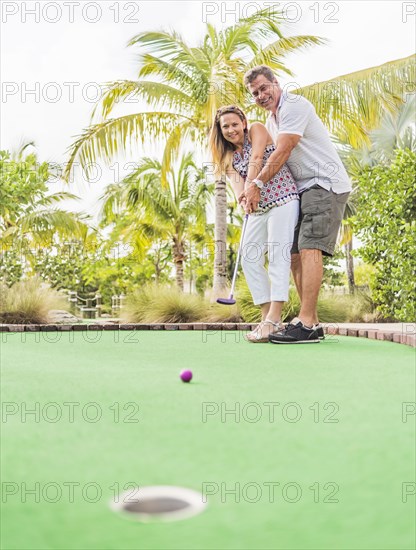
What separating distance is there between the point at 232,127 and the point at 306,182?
68 centimetres

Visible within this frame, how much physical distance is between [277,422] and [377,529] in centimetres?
83

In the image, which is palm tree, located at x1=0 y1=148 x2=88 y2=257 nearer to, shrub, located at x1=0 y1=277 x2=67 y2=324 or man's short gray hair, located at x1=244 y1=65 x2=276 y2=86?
shrub, located at x1=0 y1=277 x2=67 y2=324

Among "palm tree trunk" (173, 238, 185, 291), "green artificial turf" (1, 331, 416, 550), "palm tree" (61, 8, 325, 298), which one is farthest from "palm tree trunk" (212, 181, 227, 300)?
"palm tree trunk" (173, 238, 185, 291)

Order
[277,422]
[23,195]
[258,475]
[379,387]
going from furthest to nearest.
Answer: [23,195] → [379,387] → [277,422] → [258,475]

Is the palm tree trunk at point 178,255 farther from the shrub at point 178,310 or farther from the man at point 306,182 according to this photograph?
the man at point 306,182

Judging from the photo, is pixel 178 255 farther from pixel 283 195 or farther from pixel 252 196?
pixel 252 196

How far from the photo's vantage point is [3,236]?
22359mm

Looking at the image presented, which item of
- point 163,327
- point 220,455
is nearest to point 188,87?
point 163,327

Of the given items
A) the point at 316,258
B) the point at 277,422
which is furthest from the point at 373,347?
the point at 277,422

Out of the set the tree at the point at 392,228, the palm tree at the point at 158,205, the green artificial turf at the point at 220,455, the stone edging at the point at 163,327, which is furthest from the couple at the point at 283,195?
the palm tree at the point at 158,205

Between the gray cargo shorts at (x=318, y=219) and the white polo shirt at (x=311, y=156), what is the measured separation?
0.07 meters

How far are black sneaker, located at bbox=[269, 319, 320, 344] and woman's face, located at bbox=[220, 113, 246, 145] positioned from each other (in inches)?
55.8

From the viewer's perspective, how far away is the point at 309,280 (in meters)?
4.92

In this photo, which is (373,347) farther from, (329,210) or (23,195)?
(23,195)
